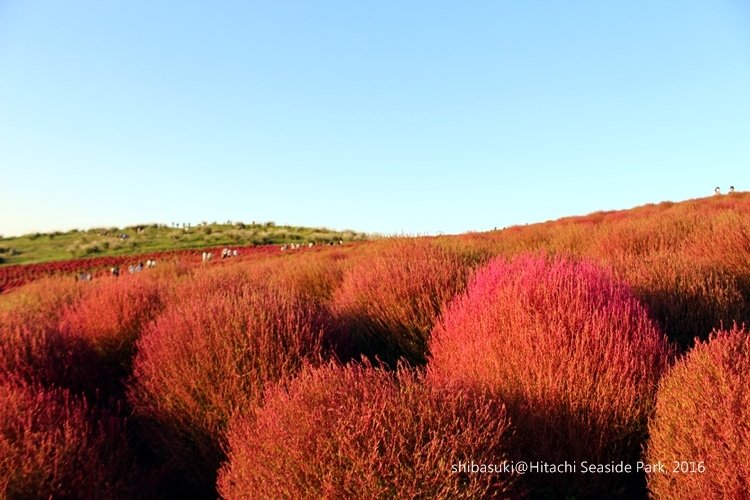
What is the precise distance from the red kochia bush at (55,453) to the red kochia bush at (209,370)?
40 centimetres

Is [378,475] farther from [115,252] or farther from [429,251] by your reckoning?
[115,252]

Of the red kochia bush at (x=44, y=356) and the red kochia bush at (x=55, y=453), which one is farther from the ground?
the red kochia bush at (x=44, y=356)

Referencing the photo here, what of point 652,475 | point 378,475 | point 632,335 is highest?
point 632,335

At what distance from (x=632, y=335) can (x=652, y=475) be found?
936 mm

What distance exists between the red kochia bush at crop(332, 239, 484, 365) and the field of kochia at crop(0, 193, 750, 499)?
0.11ft

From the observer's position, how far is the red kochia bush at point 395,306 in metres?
5.27

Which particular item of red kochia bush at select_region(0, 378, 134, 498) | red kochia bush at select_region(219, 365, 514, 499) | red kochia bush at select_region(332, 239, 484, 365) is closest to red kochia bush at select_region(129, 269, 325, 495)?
red kochia bush at select_region(0, 378, 134, 498)

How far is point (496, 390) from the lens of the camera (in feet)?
11.1

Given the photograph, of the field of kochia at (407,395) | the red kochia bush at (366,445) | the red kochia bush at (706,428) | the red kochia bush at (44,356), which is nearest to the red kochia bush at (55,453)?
the field of kochia at (407,395)

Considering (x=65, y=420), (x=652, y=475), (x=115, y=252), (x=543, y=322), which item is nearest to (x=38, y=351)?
(x=65, y=420)

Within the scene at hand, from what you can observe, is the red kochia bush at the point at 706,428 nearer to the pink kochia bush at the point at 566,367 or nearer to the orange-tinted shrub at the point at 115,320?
the pink kochia bush at the point at 566,367

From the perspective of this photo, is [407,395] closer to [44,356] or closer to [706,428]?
[706,428]

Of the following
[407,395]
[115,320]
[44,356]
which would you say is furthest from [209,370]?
[115,320]

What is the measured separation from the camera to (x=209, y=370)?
396cm
